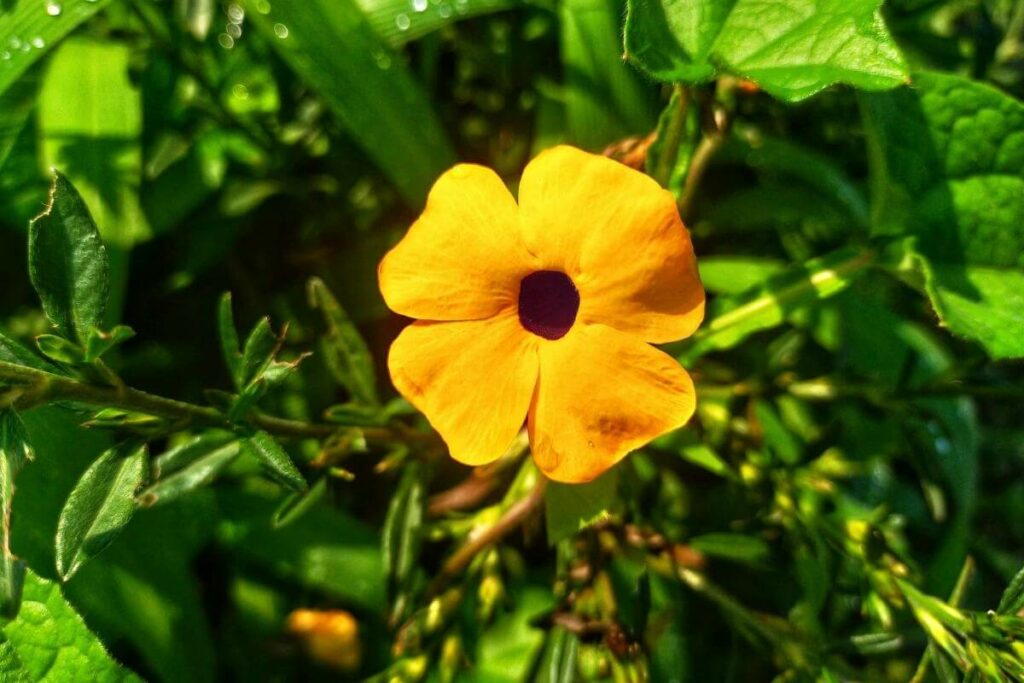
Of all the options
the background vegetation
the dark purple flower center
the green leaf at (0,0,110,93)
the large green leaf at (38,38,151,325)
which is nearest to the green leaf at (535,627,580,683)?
the background vegetation

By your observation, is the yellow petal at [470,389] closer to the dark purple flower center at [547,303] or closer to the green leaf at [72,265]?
the dark purple flower center at [547,303]

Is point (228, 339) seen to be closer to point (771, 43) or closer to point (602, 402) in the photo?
point (602, 402)

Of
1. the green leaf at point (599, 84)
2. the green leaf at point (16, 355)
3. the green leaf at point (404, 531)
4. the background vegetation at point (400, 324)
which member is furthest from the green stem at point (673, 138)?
the green leaf at point (16, 355)

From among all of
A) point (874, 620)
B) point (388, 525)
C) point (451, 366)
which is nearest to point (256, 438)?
point (451, 366)

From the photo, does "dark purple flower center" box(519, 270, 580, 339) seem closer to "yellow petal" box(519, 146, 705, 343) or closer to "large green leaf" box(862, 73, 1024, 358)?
"yellow petal" box(519, 146, 705, 343)

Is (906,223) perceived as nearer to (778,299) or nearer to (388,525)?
(778,299)

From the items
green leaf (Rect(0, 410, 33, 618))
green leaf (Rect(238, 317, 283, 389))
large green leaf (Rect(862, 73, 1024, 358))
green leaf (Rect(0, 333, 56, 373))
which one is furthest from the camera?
large green leaf (Rect(862, 73, 1024, 358))
